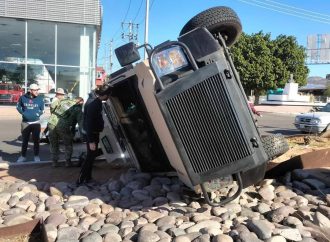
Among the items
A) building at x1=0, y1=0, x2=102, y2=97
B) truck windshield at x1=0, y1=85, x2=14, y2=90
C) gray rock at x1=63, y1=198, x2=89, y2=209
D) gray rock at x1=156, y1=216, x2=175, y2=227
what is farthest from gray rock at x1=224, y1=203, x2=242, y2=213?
truck windshield at x1=0, y1=85, x2=14, y2=90

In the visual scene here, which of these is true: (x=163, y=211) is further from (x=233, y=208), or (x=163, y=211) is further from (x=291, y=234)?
(x=291, y=234)

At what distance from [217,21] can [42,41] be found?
2412cm

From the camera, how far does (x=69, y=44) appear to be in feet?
90.1

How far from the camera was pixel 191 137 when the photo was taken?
4.17m

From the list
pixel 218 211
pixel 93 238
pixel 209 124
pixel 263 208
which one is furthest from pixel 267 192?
pixel 93 238

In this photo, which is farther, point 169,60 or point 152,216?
point 152,216

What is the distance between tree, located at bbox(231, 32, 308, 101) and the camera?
4331 centimetres

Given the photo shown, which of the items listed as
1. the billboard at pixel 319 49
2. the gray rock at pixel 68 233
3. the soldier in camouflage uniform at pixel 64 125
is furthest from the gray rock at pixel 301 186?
the billboard at pixel 319 49

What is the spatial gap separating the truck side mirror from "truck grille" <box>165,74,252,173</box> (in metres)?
0.84

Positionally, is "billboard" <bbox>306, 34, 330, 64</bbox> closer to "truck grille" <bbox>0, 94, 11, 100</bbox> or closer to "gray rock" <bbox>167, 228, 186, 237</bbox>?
"truck grille" <bbox>0, 94, 11, 100</bbox>

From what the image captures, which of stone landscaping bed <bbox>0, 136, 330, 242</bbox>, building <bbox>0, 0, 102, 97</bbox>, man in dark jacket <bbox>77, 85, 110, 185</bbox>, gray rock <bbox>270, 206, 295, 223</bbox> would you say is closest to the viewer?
stone landscaping bed <bbox>0, 136, 330, 242</bbox>

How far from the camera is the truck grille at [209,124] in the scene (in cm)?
405

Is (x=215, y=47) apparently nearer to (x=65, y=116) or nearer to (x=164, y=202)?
(x=164, y=202)

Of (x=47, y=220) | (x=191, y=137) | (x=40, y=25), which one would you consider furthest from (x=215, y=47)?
(x=40, y=25)
